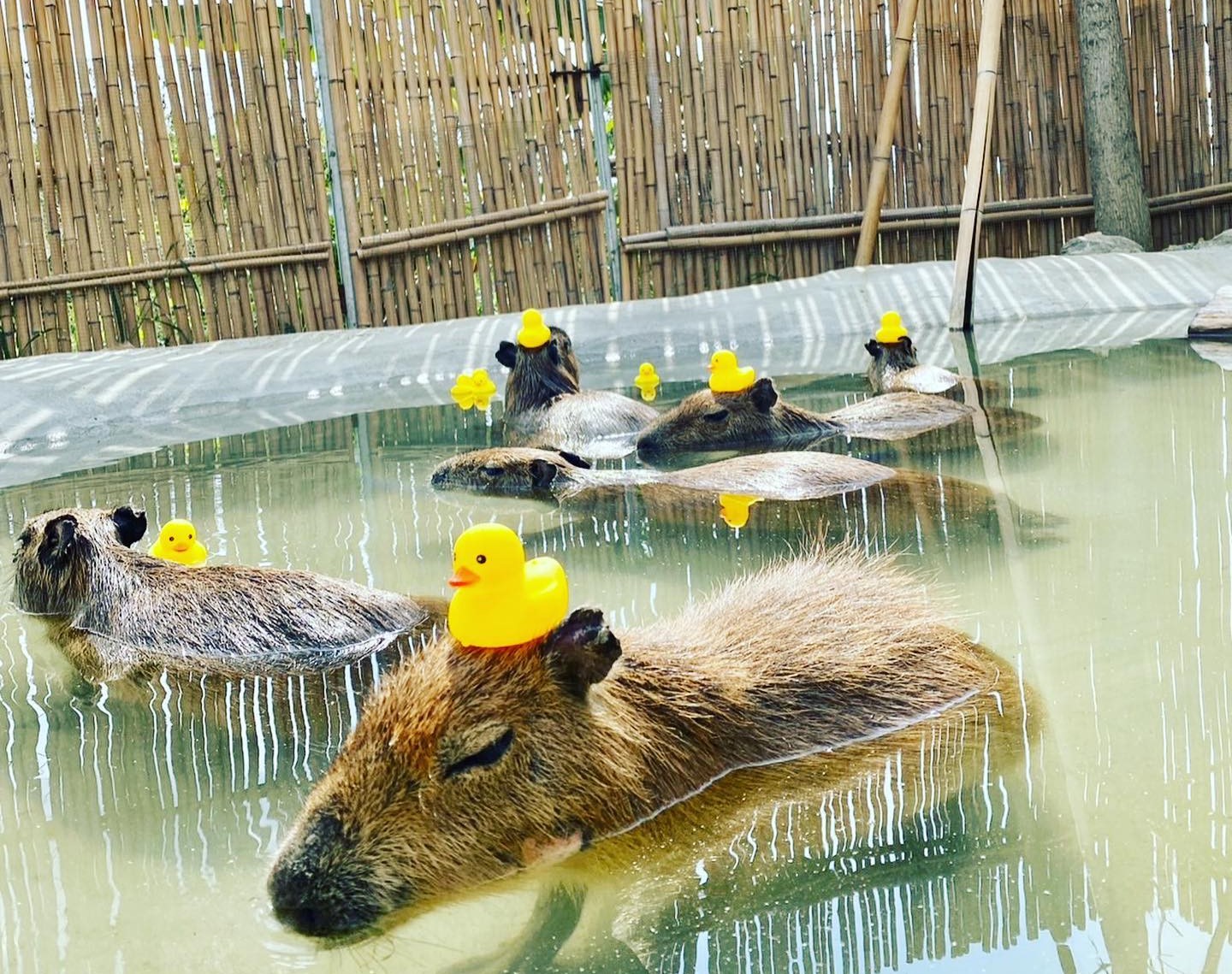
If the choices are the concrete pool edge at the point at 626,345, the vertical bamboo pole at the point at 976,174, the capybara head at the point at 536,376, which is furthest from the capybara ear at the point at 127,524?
the vertical bamboo pole at the point at 976,174

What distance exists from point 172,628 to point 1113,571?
218 centimetres

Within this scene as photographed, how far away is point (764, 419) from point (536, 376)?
1.16 metres

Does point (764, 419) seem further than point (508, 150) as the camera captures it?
No

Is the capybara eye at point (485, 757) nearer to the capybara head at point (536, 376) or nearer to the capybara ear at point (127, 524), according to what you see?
the capybara ear at point (127, 524)

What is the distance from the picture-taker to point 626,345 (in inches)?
330

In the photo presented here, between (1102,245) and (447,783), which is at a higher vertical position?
(1102,245)

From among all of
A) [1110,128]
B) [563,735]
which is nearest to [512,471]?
[563,735]

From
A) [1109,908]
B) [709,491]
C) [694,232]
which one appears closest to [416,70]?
[694,232]

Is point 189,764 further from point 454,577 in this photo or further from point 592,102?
point 592,102

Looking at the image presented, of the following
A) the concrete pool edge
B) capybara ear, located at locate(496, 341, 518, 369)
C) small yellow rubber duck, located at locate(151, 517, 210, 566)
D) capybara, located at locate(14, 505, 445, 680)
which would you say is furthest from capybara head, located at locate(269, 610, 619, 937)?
the concrete pool edge

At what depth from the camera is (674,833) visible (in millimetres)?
2188

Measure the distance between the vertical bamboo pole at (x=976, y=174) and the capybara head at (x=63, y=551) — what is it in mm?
5156

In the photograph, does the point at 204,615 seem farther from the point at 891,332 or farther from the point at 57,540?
the point at 891,332

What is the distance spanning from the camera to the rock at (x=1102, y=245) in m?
9.48
